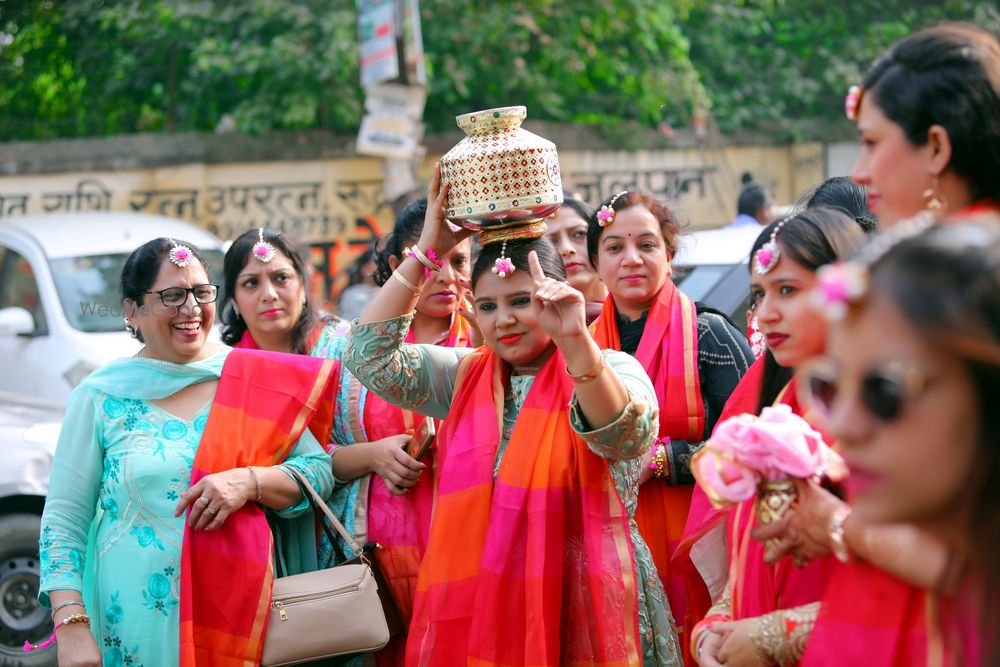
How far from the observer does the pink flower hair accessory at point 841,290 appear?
4.46 ft

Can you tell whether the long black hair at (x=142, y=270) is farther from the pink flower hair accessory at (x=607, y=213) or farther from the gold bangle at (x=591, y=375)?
the gold bangle at (x=591, y=375)

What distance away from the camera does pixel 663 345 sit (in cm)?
354

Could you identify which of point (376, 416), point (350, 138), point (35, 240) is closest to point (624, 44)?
point (350, 138)

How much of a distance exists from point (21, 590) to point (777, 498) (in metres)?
4.19

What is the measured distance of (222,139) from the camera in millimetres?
12047

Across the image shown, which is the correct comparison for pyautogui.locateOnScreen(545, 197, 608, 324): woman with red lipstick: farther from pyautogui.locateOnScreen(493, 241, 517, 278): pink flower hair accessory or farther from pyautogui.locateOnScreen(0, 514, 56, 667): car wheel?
pyautogui.locateOnScreen(0, 514, 56, 667): car wheel

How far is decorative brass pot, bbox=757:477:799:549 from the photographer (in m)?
2.10

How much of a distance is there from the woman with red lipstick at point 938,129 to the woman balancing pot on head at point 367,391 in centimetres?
188

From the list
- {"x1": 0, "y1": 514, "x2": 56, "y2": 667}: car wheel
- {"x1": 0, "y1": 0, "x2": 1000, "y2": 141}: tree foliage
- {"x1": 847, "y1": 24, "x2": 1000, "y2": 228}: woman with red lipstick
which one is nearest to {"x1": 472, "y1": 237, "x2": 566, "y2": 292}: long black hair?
{"x1": 847, "y1": 24, "x2": 1000, "y2": 228}: woman with red lipstick

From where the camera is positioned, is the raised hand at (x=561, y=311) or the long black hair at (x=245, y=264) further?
the long black hair at (x=245, y=264)

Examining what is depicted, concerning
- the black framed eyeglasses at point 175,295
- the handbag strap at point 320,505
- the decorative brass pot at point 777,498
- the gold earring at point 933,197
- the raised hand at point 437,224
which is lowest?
the handbag strap at point 320,505

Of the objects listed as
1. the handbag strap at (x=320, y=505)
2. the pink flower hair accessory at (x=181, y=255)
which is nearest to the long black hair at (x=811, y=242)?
the handbag strap at (x=320, y=505)

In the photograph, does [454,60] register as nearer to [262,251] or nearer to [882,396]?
[262,251]

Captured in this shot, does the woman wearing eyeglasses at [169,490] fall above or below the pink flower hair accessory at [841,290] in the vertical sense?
below
